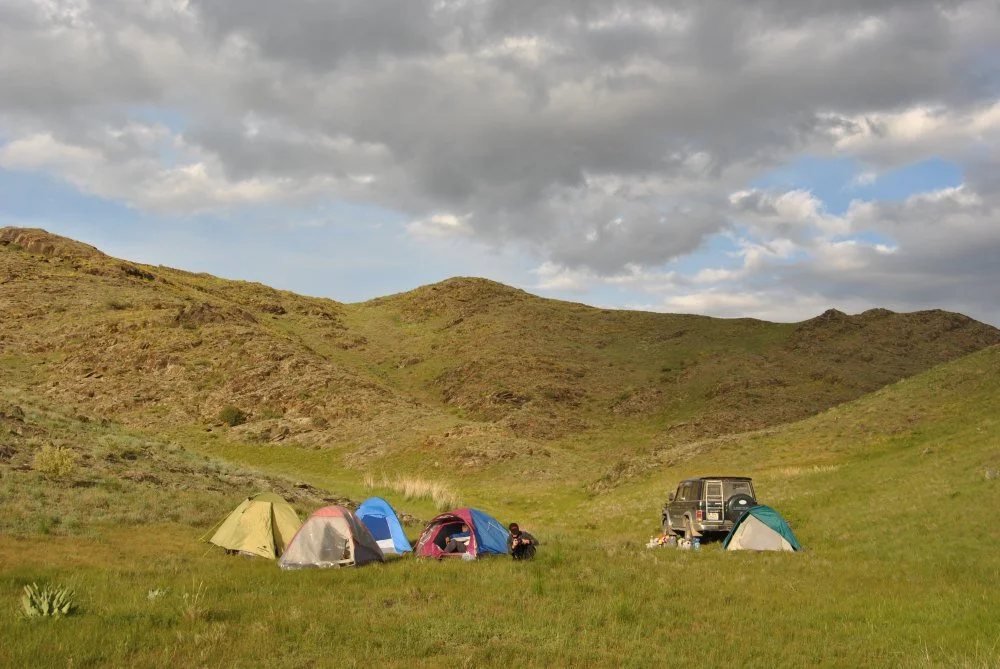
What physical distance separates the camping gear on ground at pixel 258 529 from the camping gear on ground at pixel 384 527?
2.71 meters

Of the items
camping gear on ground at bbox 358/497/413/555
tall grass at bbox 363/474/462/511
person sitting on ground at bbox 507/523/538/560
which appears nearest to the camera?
person sitting on ground at bbox 507/523/538/560

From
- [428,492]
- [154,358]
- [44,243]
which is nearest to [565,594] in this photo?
[428,492]

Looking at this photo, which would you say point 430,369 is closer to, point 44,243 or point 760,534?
point 44,243

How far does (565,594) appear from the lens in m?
14.0

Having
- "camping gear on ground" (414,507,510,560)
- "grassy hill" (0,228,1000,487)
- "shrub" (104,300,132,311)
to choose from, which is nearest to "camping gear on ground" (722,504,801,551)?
"camping gear on ground" (414,507,510,560)

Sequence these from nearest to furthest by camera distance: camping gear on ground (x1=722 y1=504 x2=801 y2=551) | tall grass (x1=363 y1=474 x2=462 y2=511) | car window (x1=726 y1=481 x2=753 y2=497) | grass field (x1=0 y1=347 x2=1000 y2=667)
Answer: grass field (x1=0 y1=347 x2=1000 y2=667)
camping gear on ground (x1=722 y1=504 x2=801 y2=551)
car window (x1=726 y1=481 x2=753 y2=497)
tall grass (x1=363 y1=474 x2=462 y2=511)

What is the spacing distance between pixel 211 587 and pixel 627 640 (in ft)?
27.9

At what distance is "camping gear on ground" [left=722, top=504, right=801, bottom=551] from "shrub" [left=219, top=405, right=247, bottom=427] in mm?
46827

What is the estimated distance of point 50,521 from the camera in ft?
61.0

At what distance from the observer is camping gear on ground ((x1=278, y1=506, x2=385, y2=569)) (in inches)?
691

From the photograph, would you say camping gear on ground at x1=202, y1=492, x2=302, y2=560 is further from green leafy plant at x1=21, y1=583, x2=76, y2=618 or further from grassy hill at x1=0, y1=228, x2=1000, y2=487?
grassy hill at x1=0, y1=228, x2=1000, y2=487

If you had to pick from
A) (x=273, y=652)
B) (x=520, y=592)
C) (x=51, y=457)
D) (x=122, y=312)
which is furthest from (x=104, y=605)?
(x=122, y=312)

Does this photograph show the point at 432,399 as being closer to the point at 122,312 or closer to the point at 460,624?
the point at 122,312

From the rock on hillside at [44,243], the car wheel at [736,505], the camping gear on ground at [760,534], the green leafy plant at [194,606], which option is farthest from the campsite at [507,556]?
the rock on hillside at [44,243]
